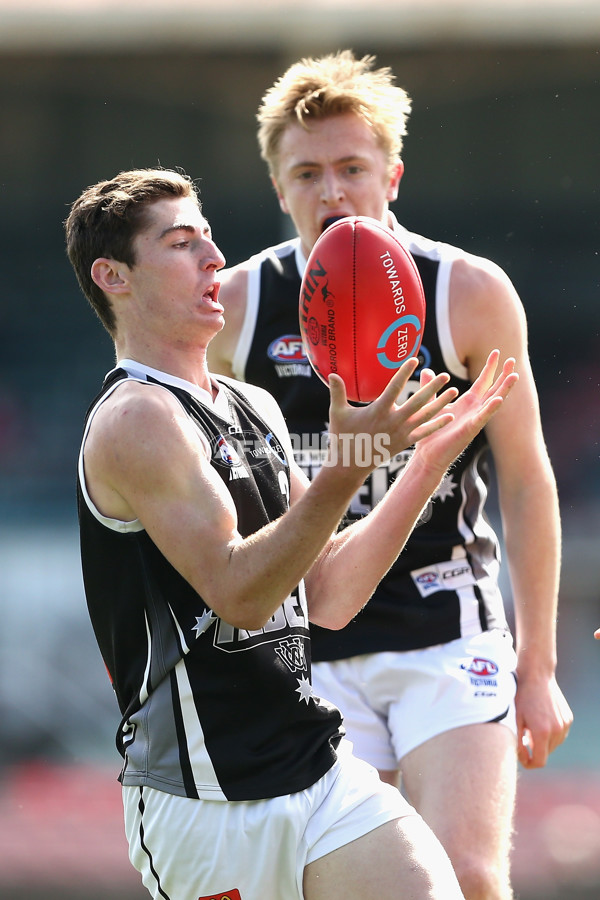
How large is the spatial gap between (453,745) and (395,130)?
225cm

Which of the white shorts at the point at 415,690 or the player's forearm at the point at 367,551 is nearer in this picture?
the player's forearm at the point at 367,551

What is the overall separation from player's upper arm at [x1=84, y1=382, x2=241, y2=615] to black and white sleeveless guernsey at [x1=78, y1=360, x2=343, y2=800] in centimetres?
9

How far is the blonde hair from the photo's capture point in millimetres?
4320

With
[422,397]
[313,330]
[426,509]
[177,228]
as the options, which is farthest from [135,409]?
[426,509]

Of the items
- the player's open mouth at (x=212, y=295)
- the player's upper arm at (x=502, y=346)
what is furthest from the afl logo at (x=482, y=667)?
the player's open mouth at (x=212, y=295)

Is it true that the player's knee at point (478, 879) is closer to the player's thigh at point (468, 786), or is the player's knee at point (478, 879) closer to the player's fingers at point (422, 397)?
the player's thigh at point (468, 786)

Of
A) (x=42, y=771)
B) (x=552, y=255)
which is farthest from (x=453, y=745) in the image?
(x=552, y=255)

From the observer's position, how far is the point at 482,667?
4.09 m

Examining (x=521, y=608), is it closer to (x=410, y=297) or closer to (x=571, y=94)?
(x=410, y=297)

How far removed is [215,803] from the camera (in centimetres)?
285

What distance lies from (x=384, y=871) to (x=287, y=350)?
2065 mm

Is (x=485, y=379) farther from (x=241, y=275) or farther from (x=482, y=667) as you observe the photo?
(x=241, y=275)

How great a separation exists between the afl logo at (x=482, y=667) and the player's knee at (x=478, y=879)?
676 mm

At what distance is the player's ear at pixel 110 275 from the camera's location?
3.16m
